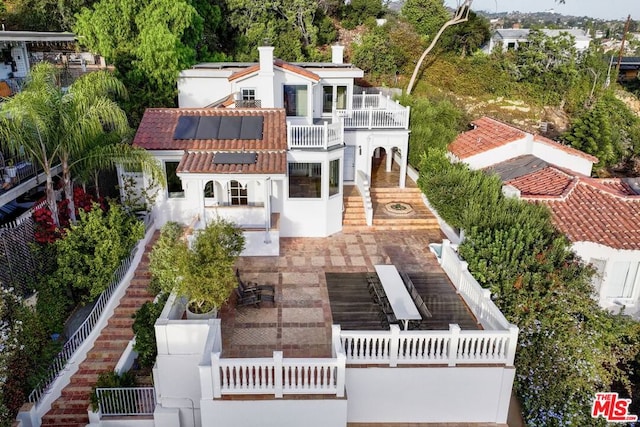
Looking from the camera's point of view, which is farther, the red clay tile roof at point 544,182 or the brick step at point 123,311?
the red clay tile roof at point 544,182

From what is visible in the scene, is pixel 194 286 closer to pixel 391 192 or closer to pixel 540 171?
pixel 391 192

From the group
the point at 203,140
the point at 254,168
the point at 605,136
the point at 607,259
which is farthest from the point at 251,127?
the point at 605,136

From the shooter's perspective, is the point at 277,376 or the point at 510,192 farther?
the point at 510,192

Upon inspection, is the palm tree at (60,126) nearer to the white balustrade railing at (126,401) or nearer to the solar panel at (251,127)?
the solar panel at (251,127)

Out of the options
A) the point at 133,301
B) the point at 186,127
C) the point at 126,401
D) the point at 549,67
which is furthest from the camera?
the point at 549,67

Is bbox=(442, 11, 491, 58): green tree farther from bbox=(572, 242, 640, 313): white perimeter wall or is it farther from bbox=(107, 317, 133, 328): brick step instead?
bbox=(107, 317, 133, 328): brick step

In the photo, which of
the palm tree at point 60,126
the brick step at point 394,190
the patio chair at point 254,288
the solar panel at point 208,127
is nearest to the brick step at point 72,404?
the patio chair at point 254,288

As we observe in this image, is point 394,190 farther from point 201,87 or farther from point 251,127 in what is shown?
point 201,87
